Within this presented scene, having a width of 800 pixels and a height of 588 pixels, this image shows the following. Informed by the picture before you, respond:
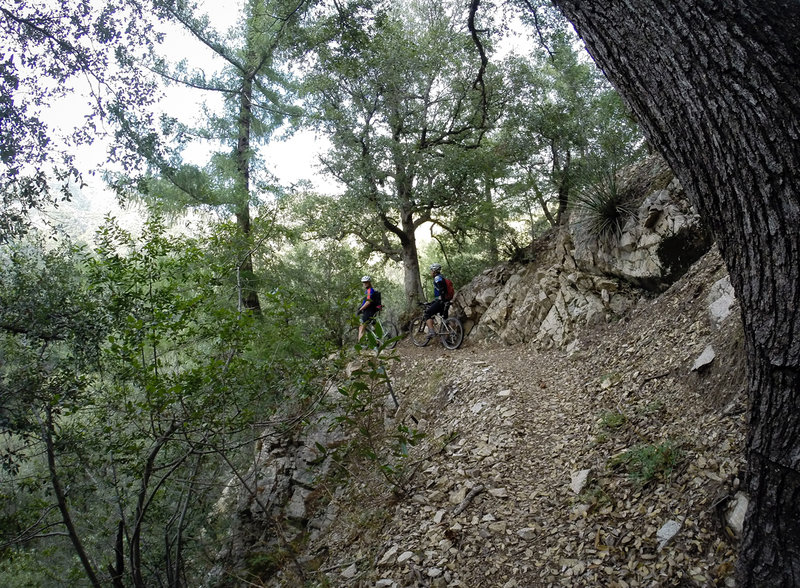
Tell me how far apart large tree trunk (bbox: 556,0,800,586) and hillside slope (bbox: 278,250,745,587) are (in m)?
0.94

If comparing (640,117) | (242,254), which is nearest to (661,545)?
(640,117)

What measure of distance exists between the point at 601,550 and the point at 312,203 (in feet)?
38.7

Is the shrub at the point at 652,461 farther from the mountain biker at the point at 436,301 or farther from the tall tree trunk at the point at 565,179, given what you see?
the tall tree trunk at the point at 565,179

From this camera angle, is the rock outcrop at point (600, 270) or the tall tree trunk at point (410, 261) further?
the tall tree trunk at point (410, 261)

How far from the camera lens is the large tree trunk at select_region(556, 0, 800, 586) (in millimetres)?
1617

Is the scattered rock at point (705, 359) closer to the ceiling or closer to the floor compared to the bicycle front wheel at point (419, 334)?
closer to the floor

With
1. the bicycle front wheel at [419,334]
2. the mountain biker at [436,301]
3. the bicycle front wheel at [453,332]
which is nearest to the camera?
the mountain biker at [436,301]

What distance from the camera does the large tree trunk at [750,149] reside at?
162 cm

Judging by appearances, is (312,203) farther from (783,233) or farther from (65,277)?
(783,233)

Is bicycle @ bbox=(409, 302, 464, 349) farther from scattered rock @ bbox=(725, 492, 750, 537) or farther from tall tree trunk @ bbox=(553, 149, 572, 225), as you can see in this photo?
scattered rock @ bbox=(725, 492, 750, 537)

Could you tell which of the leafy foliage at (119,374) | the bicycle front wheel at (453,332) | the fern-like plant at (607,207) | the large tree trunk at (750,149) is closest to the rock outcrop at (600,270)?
the fern-like plant at (607,207)

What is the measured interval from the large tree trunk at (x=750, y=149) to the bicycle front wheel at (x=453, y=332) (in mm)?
8534

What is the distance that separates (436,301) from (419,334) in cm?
156

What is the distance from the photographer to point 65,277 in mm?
4746
